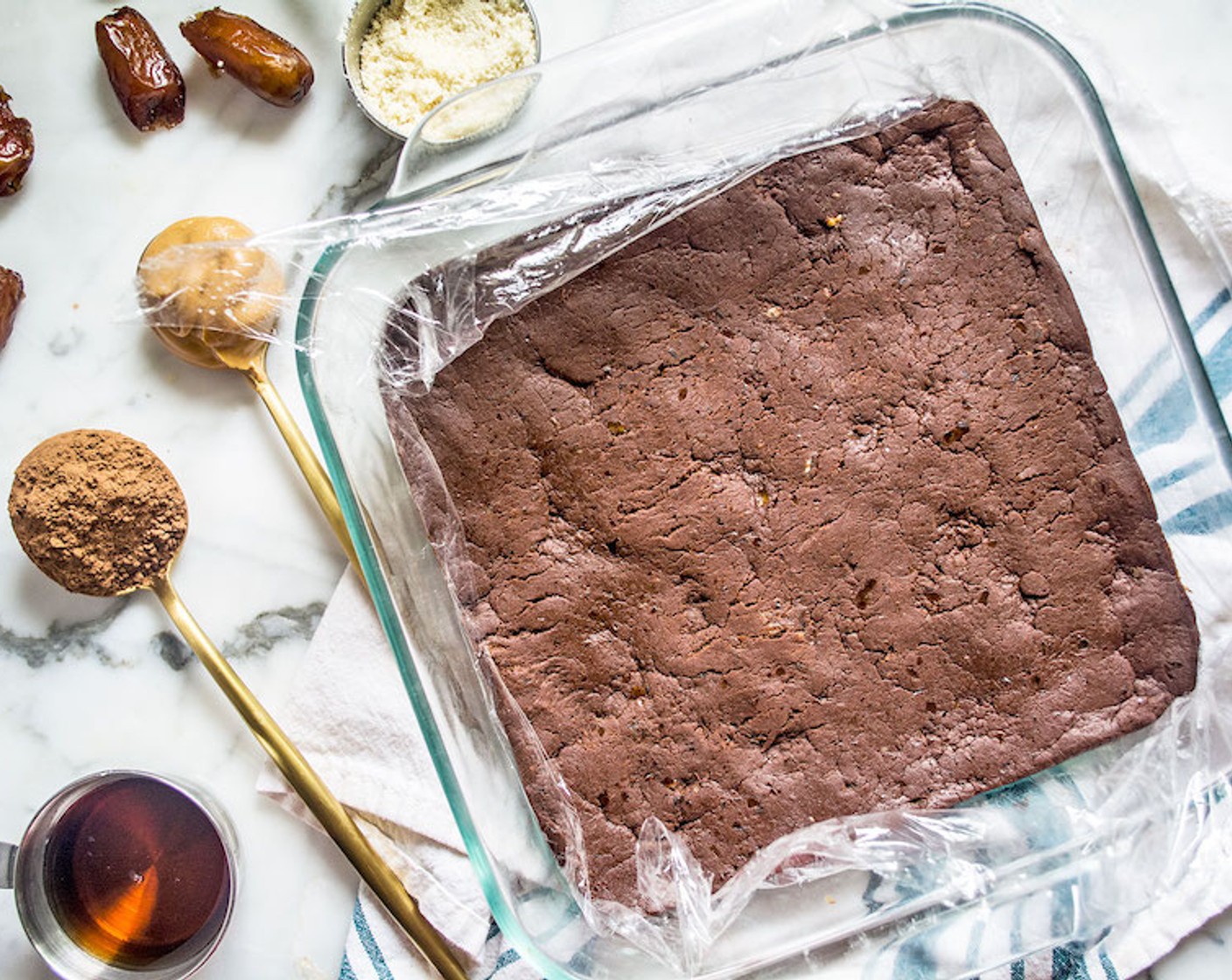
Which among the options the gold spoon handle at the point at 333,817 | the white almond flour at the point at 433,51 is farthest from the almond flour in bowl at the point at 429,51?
the gold spoon handle at the point at 333,817

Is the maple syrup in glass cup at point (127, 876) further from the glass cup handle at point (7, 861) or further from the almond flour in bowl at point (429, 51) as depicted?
the almond flour in bowl at point (429, 51)

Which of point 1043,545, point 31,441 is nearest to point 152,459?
point 31,441

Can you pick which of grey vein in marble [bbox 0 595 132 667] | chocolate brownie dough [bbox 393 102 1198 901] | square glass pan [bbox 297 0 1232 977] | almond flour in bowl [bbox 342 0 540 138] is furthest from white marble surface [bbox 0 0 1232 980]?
chocolate brownie dough [bbox 393 102 1198 901]

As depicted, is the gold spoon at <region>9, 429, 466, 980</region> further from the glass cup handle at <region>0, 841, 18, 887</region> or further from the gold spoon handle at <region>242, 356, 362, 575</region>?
the glass cup handle at <region>0, 841, 18, 887</region>

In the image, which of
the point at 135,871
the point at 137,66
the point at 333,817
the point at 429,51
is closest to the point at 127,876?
the point at 135,871

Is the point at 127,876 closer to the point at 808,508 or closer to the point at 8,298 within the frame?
the point at 8,298
